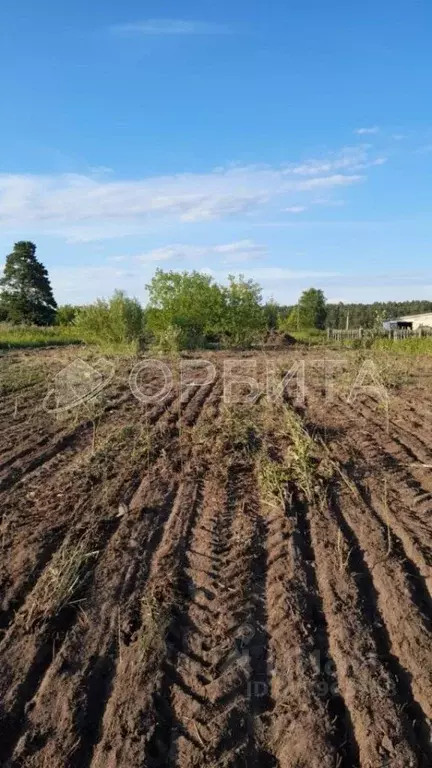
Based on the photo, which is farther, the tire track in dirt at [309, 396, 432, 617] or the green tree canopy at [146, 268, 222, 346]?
the green tree canopy at [146, 268, 222, 346]

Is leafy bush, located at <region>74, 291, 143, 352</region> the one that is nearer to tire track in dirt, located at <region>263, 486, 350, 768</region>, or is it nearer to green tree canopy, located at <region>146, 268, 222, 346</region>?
green tree canopy, located at <region>146, 268, 222, 346</region>

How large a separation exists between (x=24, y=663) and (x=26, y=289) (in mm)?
53237

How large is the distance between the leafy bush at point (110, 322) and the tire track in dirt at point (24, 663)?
1607 centimetres

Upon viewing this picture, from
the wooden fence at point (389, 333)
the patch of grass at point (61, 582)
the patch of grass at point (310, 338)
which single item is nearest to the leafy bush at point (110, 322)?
the wooden fence at point (389, 333)

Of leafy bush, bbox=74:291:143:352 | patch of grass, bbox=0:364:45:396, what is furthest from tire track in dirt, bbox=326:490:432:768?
leafy bush, bbox=74:291:143:352

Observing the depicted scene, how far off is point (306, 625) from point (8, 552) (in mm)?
2212

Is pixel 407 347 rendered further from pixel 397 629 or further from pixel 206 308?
pixel 397 629

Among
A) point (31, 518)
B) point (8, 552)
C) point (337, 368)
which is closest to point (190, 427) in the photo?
point (31, 518)

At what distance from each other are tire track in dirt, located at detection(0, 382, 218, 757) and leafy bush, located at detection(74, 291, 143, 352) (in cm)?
1607

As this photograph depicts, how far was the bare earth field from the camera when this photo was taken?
271 cm

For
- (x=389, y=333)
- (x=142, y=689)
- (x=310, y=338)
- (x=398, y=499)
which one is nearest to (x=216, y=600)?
(x=142, y=689)

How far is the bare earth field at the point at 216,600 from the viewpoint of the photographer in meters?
2.71

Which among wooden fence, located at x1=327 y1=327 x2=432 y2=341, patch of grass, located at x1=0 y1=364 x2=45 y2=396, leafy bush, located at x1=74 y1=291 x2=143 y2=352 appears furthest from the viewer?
leafy bush, located at x1=74 y1=291 x2=143 y2=352

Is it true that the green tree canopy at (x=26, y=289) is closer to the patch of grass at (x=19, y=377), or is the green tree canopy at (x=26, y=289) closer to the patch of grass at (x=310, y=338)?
the patch of grass at (x=310, y=338)
